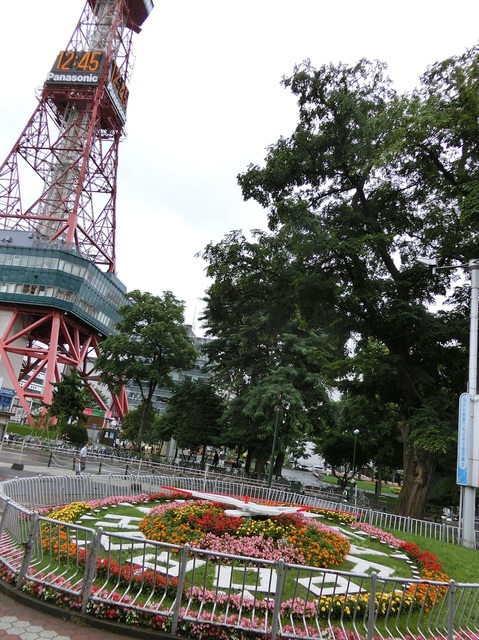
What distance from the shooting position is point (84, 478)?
13.1 metres

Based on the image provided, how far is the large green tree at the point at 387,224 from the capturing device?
645 inches

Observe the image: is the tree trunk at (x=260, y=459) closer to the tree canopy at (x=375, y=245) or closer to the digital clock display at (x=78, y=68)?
the tree canopy at (x=375, y=245)

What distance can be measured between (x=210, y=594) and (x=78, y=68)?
6864 centimetres

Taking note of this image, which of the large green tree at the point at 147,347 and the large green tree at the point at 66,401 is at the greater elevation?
the large green tree at the point at 147,347

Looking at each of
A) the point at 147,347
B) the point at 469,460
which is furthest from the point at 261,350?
the point at 469,460

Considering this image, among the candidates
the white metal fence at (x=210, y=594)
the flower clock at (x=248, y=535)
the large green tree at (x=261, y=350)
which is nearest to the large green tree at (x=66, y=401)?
the large green tree at (x=261, y=350)

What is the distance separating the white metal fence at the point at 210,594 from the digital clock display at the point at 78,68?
209 feet

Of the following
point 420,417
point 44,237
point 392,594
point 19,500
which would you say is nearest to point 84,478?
point 19,500

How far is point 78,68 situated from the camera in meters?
60.2

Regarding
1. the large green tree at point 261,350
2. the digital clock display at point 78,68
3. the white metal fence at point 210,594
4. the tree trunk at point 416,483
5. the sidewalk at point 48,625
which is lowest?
the sidewalk at point 48,625

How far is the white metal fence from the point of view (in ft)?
16.4

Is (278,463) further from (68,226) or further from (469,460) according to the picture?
(68,226)

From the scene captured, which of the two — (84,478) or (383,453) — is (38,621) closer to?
(84,478)

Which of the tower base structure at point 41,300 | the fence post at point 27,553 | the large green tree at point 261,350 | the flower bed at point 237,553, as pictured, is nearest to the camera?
the flower bed at point 237,553
